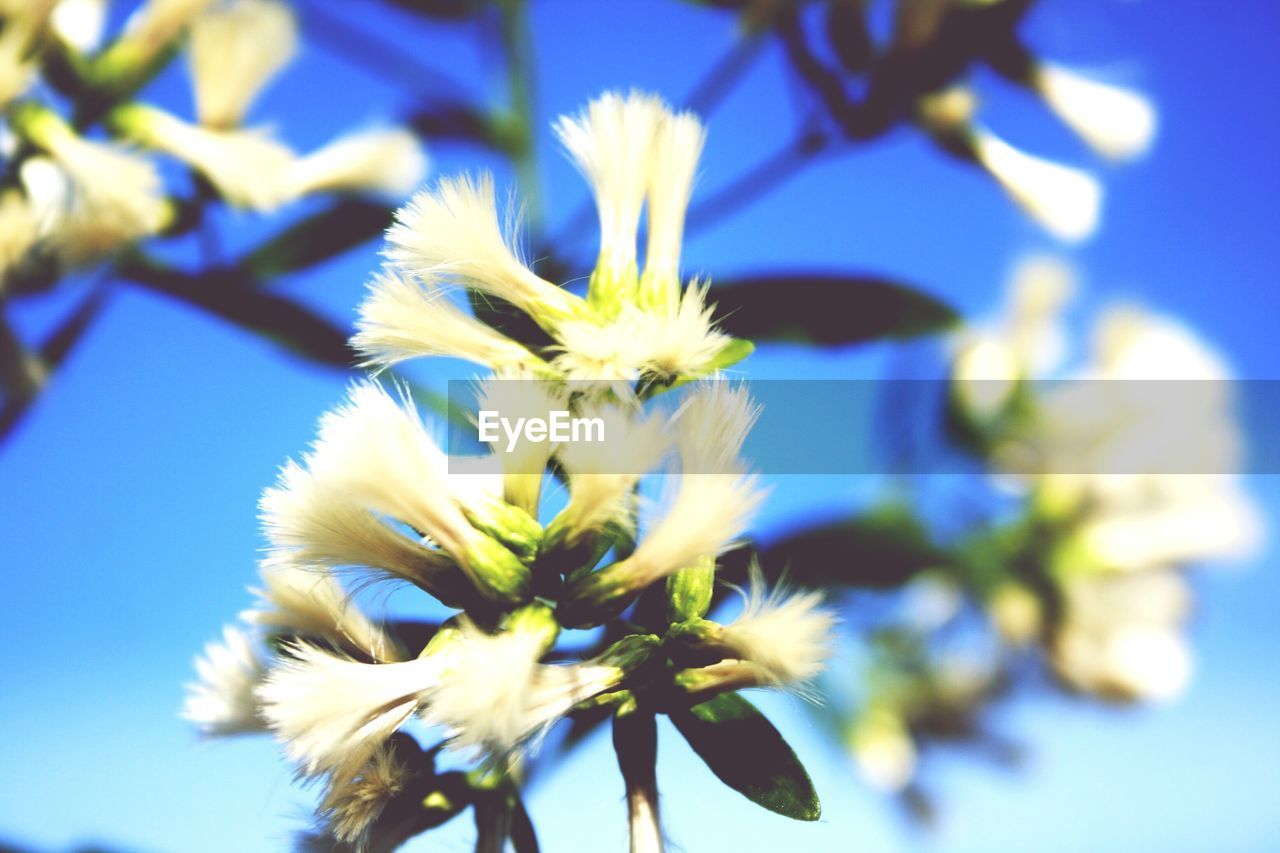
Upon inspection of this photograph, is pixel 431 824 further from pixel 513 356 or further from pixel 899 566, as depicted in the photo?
pixel 899 566

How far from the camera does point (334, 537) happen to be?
0.35 m

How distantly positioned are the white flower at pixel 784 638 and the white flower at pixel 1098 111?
0.55 metres

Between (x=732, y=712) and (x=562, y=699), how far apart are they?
7cm

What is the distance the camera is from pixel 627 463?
0.32 metres

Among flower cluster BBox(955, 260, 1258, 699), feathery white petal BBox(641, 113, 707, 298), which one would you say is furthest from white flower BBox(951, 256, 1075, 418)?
feathery white petal BBox(641, 113, 707, 298)

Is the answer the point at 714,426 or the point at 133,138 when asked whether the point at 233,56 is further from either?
the point at 714,426

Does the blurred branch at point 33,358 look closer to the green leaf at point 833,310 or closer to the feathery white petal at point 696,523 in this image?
the green leaf at point 833,310

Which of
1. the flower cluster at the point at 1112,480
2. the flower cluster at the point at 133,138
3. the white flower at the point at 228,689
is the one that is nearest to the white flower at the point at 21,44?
the flower cluster at the point at 133,138

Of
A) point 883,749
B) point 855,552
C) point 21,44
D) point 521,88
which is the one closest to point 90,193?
point 21,44

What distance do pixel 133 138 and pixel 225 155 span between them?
65mm

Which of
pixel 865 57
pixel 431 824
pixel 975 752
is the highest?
pixel 865 57

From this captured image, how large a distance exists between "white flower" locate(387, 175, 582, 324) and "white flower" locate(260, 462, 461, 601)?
0.29 ft

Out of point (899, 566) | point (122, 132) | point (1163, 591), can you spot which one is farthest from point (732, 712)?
point (122, 132)

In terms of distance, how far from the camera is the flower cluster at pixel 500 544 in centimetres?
33
